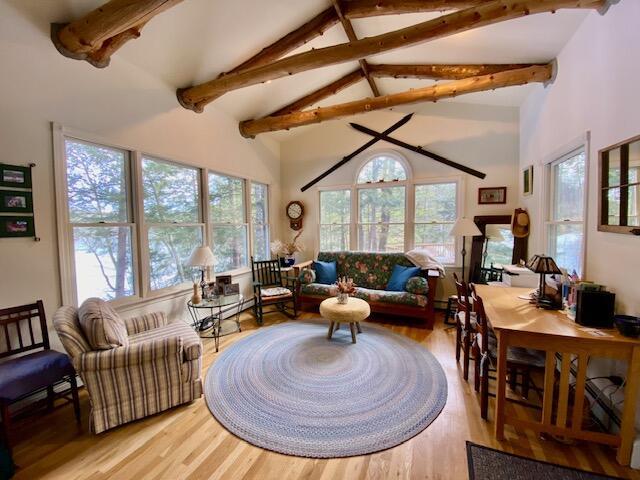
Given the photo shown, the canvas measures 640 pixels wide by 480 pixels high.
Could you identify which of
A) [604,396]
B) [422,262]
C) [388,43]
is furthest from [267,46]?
[604,396]

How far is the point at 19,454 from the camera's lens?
1722 millimetres

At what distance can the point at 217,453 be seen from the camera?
172 cm

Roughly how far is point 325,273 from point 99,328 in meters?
3.05

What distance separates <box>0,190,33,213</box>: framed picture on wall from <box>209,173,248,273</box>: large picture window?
6.20 feet

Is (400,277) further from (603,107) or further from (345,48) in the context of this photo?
(345,48)

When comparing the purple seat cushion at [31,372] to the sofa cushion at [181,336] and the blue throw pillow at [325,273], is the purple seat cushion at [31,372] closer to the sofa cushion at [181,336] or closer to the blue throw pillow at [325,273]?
the sofa cushion at [181,336]

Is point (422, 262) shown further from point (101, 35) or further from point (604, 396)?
point (101, 35)

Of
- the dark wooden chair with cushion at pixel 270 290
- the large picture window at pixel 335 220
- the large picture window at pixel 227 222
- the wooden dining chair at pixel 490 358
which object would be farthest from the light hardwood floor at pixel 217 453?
the large picture window at pixel 335 220

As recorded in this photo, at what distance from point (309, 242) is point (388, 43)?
3.54 metres

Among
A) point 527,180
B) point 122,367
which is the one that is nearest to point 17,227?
point 122,367

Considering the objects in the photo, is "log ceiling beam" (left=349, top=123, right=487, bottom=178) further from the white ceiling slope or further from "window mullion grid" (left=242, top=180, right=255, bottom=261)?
"window mullion grid" (left=242, top=180, right=255, bottom=261)

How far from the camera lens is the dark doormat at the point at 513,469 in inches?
60.2

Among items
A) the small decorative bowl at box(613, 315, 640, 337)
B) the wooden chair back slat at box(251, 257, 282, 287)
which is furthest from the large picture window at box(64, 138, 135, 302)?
the small decorative bowl at box(613, 315, 640, 337)

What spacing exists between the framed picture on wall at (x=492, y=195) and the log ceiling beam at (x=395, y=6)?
2558 mm
